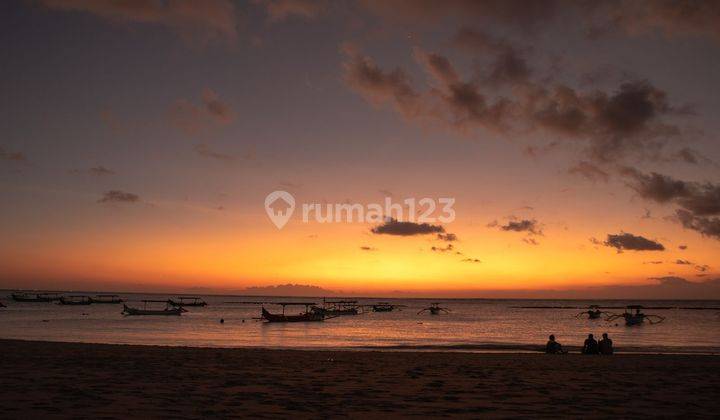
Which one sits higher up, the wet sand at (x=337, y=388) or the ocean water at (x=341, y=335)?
the wet sand at (x=337, y=388)

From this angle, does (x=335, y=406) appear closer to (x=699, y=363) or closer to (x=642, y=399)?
(x=642, y=399)

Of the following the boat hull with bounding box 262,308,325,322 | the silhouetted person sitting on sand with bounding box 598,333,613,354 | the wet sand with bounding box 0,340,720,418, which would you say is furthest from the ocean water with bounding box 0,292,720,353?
the wet sand with bounding box 0,340,720,418

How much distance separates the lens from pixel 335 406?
10.9 m

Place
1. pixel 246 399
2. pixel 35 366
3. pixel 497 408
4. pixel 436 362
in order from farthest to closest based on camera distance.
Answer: pixel 436 362
pixel 35 366
pixel 246 399
pixel 497 408

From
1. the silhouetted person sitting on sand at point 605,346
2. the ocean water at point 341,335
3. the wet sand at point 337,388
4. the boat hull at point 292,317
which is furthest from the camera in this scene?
the boat hull at point 292,317

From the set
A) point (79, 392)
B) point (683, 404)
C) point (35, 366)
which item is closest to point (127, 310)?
point (35, 366)

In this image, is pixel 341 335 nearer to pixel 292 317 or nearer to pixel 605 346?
pixel 292 317

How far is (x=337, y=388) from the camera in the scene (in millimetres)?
13352

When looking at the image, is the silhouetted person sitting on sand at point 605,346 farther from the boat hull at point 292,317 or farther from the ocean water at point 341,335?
the boat hull at point 292,317

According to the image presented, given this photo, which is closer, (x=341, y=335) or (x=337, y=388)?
(x=337, y=388)

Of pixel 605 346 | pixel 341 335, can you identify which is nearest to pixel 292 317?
pixel 341 335

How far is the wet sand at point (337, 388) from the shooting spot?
10.5m

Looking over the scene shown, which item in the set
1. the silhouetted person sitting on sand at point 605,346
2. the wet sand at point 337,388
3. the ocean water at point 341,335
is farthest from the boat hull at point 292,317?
the wet sand at point 337,388

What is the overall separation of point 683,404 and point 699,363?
11836 millimetres
